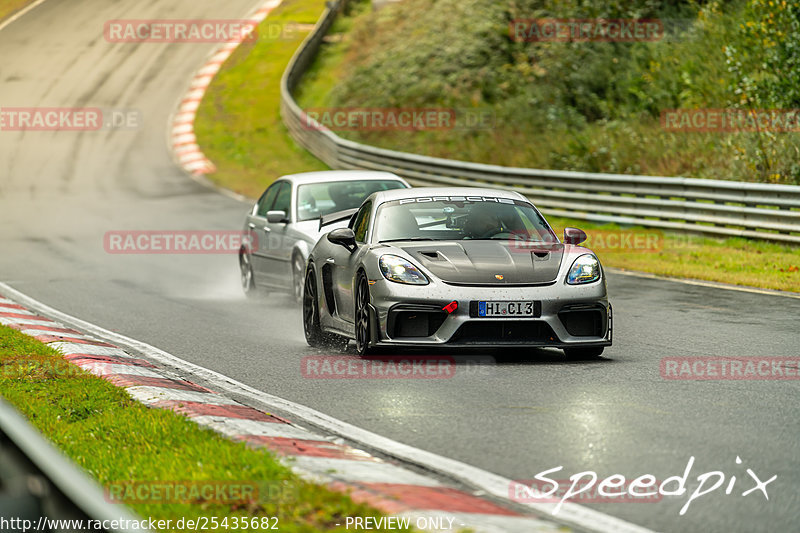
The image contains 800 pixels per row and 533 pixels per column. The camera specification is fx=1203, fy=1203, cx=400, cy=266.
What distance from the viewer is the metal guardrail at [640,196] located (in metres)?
18.3

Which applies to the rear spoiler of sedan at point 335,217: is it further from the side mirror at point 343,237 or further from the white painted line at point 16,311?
the white painted line at point 16,311

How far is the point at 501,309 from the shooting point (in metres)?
9.02

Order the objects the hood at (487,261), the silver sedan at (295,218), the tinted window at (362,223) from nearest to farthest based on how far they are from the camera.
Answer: the hood at (487,261) < the tinted window at (362,223) < the silver sedan at (295,218)

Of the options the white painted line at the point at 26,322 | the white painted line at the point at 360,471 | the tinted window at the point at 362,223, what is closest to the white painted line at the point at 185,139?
the white painted line at the point at 26,322

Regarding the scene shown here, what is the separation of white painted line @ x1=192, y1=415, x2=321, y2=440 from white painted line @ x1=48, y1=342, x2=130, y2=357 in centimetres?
330

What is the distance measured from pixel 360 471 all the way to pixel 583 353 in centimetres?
419

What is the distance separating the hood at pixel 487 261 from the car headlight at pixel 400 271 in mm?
94

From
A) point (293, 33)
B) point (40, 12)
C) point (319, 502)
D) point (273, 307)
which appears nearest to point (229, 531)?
point (319, 502)

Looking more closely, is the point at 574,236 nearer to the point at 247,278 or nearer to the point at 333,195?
the point at 333,195

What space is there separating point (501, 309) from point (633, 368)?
1.08 meters

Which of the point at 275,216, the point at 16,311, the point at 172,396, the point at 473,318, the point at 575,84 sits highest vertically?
the point at 473,318

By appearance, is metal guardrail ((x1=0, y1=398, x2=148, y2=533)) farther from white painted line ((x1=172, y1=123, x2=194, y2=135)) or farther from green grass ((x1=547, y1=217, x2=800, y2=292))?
white painted line ((x1=172, y1=123, x2=194, y2=135))

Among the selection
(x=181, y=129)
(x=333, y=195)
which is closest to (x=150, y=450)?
(x=333, y=195)

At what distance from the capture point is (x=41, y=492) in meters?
2.73
